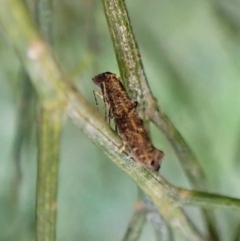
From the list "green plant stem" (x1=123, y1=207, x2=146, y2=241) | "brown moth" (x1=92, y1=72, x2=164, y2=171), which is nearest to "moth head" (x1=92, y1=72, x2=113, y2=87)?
"brown moth" (x1=92, y1=72, x2=164, y2=171)

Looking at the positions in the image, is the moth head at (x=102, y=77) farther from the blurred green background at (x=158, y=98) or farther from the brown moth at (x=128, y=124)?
the blurred green background at (x=158, y=98)

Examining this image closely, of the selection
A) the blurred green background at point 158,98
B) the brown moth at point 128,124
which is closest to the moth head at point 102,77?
the brown moth at point 128,124

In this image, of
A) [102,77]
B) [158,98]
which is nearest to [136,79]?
[102,77]

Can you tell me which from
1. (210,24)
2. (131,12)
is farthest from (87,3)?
(210,24)

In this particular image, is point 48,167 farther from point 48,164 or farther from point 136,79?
point 136,79

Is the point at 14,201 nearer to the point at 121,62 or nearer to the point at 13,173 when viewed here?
the point at 13,173
